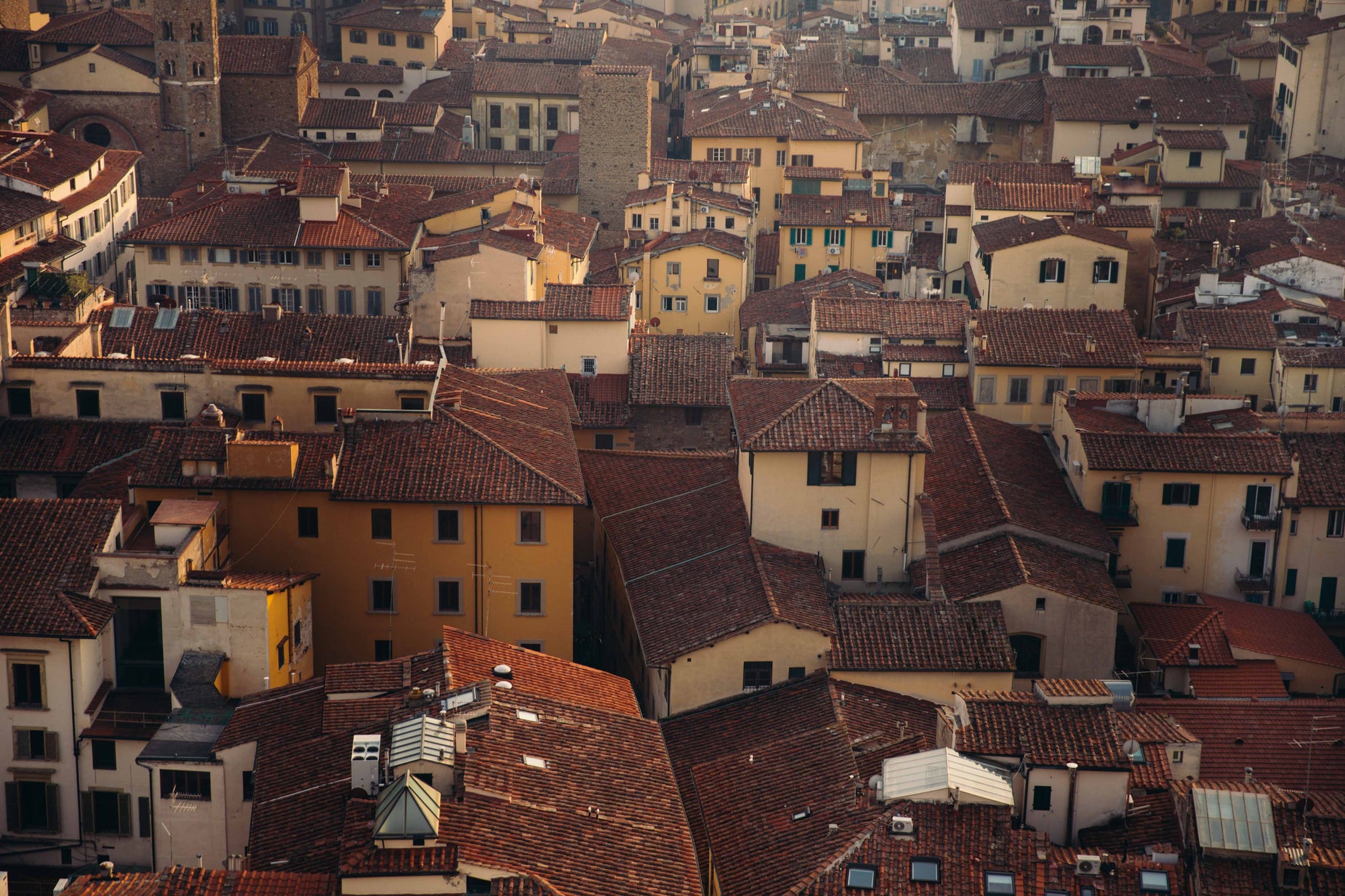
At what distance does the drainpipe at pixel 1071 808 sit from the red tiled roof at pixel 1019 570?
11366mm

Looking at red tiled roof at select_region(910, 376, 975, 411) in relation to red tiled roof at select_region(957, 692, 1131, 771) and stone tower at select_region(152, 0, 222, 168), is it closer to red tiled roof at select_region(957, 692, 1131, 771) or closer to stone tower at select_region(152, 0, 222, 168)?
red tiled roof at select_region(957, 692, 1131, 771)

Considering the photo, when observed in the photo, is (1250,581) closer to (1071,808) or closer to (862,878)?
(1071,808)

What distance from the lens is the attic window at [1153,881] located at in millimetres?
34125

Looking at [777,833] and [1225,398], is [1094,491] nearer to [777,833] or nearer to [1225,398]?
[1225,398]

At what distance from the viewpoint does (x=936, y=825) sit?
35.5 meters

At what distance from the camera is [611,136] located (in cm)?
8900

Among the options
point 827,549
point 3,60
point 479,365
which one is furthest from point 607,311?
point 3,60

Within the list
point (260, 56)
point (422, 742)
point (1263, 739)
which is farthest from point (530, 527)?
point (260, 56)

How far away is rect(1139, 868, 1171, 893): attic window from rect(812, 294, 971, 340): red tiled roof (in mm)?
32920

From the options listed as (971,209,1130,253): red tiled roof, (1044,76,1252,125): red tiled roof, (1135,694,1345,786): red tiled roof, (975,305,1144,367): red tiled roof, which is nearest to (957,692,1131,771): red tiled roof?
(1135,694,1345,786): red tiled roof

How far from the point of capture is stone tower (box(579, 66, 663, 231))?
288 feet

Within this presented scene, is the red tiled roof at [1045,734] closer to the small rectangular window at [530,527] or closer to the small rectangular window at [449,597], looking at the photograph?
the small rectangular window at [530,527]

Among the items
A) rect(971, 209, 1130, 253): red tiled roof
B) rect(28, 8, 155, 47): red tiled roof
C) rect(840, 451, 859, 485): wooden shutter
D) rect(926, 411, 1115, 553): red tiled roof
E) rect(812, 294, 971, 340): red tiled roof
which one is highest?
rect(28, 8, 155, 47): red tiled roof

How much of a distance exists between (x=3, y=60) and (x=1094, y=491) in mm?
64178
